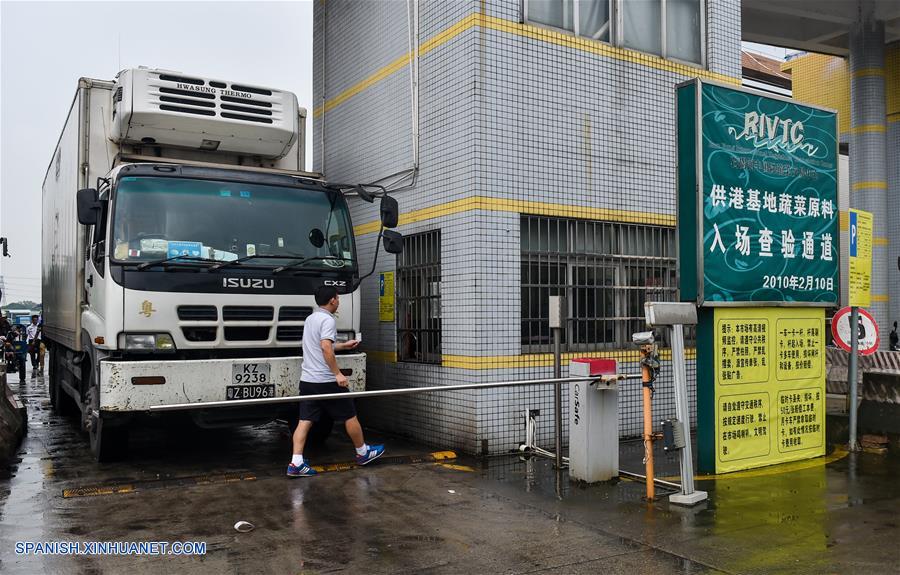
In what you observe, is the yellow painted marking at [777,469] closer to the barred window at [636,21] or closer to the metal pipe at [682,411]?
the metal pipe at [682,411]

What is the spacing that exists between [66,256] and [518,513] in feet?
22.0

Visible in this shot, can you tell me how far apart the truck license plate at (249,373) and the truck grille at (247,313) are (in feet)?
1.49

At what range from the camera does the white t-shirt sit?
748 centimetres

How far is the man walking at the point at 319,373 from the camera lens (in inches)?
291

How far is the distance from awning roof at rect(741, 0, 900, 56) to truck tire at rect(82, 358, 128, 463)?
16.7 m

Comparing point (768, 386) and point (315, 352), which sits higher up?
point (315, 352)

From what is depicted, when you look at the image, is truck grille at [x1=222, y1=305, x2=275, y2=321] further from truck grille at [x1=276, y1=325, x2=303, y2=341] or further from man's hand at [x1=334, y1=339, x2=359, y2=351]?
man's hand at [x1=334, y1=339, x2=359, y2=351]

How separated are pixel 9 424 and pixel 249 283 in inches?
145

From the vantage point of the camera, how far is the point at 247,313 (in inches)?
304

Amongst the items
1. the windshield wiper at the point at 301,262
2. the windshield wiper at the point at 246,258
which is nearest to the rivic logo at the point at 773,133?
the windshield wiper at the point at 301,262

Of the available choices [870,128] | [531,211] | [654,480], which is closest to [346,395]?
[654,480]

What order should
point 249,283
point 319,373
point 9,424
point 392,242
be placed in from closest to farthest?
point 319,373 < point 249,283 < point 392,242 < point 9,424

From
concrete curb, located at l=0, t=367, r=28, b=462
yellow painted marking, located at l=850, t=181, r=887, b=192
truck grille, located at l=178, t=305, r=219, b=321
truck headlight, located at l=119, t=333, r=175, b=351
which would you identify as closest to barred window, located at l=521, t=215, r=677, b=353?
truck grille, located at l=178, t=305, r=219, b=321

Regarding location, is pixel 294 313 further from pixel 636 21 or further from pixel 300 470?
pixel 636 21
